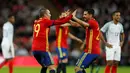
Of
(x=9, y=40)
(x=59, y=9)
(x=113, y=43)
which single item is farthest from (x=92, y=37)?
(x=59, y=9)

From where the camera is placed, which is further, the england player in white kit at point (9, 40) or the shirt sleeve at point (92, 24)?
the england player in white kit at point (9, 40)

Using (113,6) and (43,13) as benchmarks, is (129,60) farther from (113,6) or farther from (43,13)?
(43,13)

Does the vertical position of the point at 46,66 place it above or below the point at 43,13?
below

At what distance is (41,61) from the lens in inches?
534

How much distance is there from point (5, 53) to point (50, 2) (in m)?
10.6

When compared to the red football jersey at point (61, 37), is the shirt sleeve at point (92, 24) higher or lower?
higher

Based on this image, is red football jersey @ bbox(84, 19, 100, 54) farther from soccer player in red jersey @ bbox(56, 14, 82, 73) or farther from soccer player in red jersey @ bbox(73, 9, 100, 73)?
soccer player in red jersey @ bbox(56, 14, 82, 73)

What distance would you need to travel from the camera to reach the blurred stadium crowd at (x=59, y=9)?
78.5 feet

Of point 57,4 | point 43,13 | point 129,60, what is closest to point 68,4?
point 57,4

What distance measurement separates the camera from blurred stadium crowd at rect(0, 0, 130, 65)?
23922 millimetres

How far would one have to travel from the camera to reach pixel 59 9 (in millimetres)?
26953

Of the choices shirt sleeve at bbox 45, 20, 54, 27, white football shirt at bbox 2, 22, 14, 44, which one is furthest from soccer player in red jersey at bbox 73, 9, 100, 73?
white football shirt at bbox 2, 22, 14, 44

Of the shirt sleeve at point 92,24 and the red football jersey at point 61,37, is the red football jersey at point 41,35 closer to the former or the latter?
the shirt sleeve at point 92,24

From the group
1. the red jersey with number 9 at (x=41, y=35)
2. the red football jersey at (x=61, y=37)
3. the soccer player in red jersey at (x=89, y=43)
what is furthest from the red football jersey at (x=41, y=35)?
the red football jersey at (x=61, y=37)
